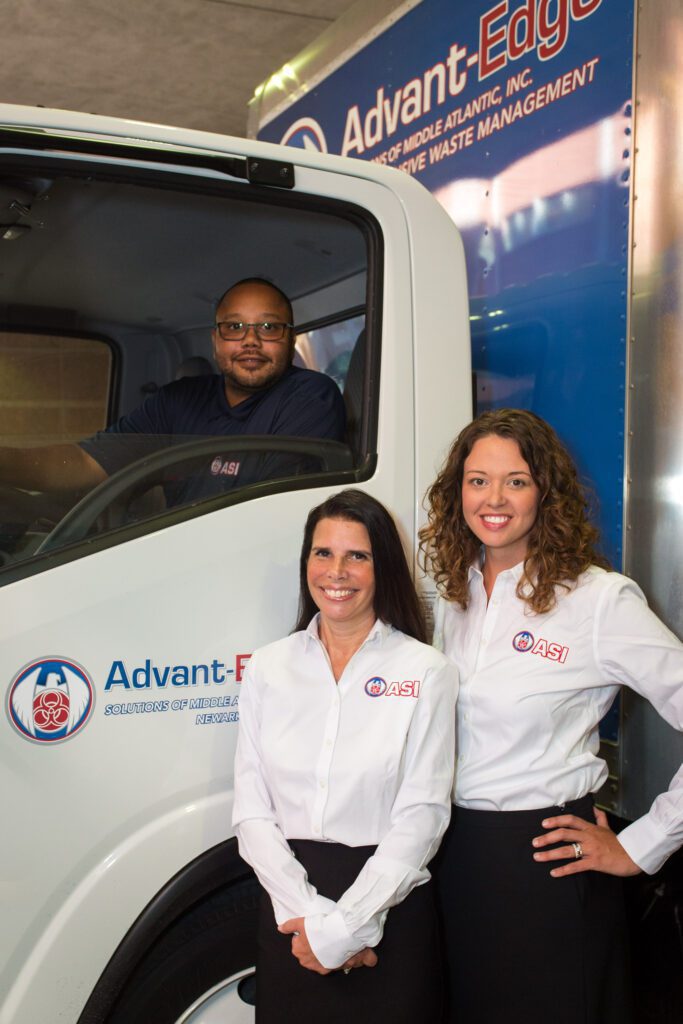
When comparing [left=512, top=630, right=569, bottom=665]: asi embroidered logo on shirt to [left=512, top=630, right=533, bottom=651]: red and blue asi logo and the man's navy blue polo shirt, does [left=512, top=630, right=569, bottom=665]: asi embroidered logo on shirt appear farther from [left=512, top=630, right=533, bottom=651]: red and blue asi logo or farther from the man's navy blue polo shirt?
the man's navy blue polo shirt

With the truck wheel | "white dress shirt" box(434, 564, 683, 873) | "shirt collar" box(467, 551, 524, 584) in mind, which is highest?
"shirt collar" box(467, 551, 524, 584)

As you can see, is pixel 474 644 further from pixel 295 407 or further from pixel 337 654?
pixel 295 407

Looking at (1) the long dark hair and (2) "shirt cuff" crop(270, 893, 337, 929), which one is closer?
(2) "shirt cuff" crop(270, 893, 337, 929)

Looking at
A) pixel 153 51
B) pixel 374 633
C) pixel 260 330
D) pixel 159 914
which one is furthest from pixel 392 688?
pixel 153 51

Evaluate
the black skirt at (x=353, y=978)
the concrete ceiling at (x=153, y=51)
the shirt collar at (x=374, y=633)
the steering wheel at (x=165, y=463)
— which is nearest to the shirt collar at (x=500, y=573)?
the shirt collar at (x=374, y=633)

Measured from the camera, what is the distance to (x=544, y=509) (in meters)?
1.97

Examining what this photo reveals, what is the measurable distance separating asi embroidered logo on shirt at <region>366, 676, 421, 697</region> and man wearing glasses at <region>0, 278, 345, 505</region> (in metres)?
0.50

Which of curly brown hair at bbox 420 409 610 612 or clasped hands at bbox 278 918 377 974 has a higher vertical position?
curly brown hair at bbox 420 409 610 612

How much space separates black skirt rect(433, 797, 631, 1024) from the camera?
1.88 metres

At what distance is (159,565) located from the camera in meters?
1.96

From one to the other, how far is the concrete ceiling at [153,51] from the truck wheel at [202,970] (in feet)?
17.1

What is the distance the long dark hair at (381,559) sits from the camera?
6.50 feet

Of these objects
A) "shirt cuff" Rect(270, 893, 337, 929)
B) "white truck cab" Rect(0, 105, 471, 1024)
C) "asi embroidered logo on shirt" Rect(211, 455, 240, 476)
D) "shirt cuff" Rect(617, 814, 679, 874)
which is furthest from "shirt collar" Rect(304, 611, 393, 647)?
"shirt cuff" Rect(617, 814, 679, 874)

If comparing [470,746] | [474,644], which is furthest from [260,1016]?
[474,644]
